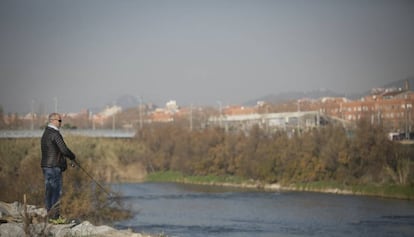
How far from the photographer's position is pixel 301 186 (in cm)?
5247

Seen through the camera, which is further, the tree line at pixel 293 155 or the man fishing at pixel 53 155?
the tree line at pixel 293 155

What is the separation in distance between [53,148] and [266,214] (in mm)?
25259

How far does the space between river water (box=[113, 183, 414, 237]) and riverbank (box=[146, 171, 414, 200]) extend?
74.4 inches

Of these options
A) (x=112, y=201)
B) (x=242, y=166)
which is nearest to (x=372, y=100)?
(x=242, y=166)

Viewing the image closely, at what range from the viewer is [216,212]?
36969 millimetres

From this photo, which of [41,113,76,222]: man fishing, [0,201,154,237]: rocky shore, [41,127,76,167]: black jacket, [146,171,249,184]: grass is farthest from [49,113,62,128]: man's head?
[146,171,249,184]: grass

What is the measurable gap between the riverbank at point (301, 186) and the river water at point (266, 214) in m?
1.89

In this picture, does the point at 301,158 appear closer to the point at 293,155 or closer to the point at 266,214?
the point at 293,155

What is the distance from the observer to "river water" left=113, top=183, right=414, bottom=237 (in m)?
29.3

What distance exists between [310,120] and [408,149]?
83.9ft

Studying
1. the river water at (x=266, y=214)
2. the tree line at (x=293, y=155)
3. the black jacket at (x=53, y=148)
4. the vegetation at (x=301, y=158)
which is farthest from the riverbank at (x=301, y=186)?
the black jacket at (x=53, y=148)

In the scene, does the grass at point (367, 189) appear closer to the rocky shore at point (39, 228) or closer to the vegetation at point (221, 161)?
the vegetation at point (221, 161)

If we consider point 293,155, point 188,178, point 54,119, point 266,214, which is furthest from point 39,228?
point 188,178

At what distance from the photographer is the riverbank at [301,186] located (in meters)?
44.9
